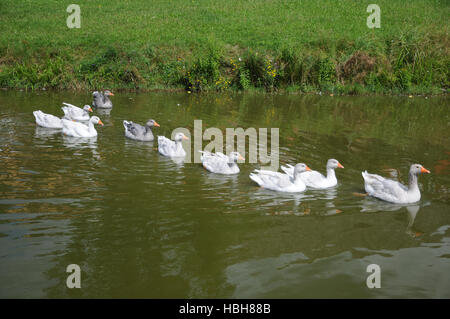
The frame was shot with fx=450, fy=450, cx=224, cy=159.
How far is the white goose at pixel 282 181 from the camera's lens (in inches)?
357

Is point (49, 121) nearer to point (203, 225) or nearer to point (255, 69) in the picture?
point (203, 225)

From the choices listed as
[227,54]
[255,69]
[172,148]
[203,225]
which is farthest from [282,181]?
[227,54]

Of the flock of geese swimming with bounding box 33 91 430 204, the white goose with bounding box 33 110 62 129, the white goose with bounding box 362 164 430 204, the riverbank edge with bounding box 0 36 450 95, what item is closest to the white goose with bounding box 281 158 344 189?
the flock of geese swimming with bounding box 33 91 430 204

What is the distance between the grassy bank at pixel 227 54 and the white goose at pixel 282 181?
13.1 metres

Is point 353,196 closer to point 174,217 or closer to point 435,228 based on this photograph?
point 435,228

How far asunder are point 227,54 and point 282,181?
16104 millimetres

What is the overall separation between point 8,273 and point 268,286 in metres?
3.29

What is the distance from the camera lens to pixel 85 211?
24.7 ft

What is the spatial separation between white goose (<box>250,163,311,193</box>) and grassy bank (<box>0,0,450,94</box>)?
13063 mm

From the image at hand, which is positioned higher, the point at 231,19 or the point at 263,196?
the point at 231,19

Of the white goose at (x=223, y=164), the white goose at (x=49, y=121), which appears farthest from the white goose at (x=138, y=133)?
the white goose at (x=223, y=164)

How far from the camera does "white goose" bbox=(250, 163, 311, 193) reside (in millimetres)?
9078

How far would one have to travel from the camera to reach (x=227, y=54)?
23984 millimetres
